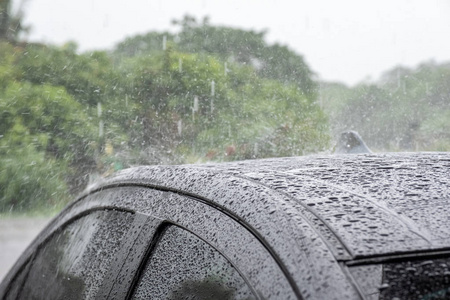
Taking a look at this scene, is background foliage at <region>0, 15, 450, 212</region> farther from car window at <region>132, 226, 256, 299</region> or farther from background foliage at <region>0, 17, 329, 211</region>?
car window at <region>132, 226, 256, 299</region>

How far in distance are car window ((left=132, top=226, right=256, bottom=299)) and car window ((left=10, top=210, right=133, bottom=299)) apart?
0.22m

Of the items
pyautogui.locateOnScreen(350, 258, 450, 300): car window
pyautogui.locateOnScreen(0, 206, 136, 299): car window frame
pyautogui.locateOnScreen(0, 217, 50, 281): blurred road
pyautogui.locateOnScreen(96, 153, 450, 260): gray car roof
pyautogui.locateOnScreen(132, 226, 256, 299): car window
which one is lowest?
pyautogui.locateOnScreen(0, 217, 50, 281): blurred road

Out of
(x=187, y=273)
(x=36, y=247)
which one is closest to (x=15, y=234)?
(x=36, y=247)

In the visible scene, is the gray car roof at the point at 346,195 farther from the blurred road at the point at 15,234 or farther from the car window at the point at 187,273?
the blurred road at the point at 15,234

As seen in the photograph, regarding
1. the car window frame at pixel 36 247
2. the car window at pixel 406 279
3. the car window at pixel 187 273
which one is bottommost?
the car window frame at pixel 36 247

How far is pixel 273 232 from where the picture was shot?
1173mm

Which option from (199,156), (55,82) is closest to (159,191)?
(199,156)

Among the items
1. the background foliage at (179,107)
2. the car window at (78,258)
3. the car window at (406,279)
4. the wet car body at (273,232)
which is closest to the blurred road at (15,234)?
the background foliage at (179,107)

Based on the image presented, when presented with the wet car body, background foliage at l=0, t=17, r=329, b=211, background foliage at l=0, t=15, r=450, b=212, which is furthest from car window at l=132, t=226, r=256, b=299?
background foliage at l=0, t=17, r=329, b=211

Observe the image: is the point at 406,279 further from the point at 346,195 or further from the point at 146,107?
the point at 146,107

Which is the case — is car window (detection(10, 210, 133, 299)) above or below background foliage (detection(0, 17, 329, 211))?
below

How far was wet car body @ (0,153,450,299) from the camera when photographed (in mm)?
1048

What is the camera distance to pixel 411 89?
24.2 feet

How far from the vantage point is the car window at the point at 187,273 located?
123 cm
